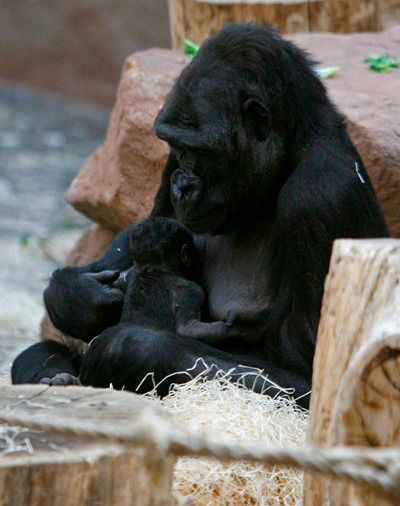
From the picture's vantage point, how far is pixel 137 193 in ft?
16.7

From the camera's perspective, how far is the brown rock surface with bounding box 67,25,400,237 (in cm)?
436

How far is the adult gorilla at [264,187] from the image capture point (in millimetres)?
3375

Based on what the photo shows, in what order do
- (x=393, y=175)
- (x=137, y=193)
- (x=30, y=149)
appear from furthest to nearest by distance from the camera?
(x=30, y=149) < (x=137, y=193) < (x=393, y=175)

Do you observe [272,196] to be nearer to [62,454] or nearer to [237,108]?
[237,108]

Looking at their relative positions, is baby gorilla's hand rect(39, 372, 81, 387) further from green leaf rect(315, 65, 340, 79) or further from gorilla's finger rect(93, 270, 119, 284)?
green leaf rect(315, 65, 340, 79)

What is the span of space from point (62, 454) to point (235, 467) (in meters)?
0.93

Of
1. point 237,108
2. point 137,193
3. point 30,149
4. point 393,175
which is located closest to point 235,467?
point 237,108

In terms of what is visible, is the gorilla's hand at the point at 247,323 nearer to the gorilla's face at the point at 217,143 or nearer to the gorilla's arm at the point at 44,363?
the gorilla's face at the point at 217,143

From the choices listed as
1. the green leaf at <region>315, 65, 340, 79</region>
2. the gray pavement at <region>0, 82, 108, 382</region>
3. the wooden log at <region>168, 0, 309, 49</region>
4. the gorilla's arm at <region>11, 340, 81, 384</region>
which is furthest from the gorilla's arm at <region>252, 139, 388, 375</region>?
the wooden log at <region>168, 0, 309, 49</region>

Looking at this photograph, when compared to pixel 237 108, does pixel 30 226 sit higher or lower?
lower

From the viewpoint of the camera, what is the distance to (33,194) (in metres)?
8.73

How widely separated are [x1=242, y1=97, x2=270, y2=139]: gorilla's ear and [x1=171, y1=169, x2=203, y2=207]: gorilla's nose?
232 mm

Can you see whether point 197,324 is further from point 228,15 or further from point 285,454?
point 228,15

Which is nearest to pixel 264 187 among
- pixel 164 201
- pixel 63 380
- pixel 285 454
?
pixel 164 201
